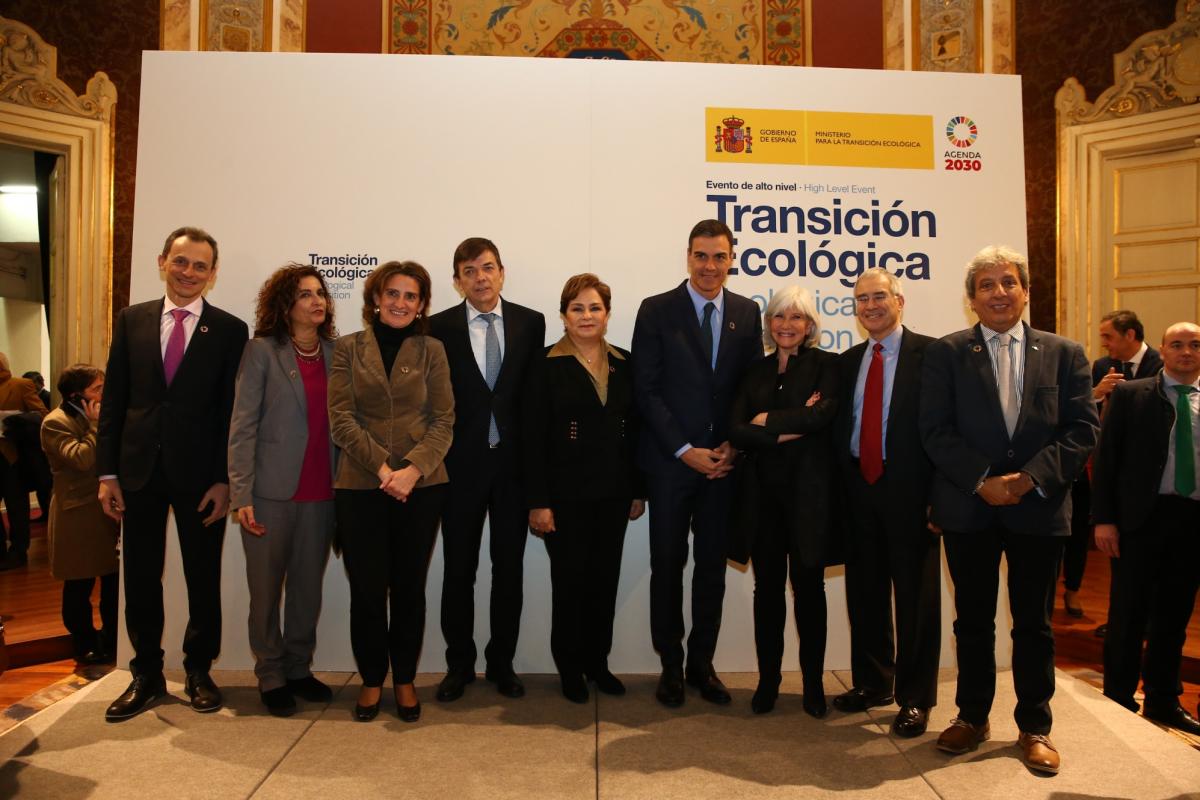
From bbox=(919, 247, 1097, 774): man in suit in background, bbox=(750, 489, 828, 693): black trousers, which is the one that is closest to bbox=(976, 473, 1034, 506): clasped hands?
bbox=(919, 247, 1097, 774): man in suit in background

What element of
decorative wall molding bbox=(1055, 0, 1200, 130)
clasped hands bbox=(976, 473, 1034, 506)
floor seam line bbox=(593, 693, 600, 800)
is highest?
decorative wall molding bbox=(1055, 0, 1200, 130)

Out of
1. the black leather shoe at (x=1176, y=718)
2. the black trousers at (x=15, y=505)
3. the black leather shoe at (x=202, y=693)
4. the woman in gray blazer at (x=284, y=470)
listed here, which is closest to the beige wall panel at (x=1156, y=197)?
the black leather shoe at (x=1176, y=718)

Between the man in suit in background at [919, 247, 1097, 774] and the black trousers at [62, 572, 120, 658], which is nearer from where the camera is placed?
the man in suit in background at [919, 247, 1097, 774]

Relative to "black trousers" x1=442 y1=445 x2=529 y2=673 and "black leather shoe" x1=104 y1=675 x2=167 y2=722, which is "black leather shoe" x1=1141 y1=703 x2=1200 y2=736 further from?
"black leather shoe" x1=104 y1=675 x2=167 y2=722

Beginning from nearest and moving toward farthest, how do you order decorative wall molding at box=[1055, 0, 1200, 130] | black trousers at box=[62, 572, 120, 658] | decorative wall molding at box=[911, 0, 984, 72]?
black trousers at box=[62, 572, 120, 658] → decorative wall molding at box=[1055, 0, 1200, 130] → decorative wall molding at box=[911, 0, 984, 72]

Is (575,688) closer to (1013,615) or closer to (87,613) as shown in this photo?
(1013,615)

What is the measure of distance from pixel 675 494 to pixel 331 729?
4.83 ft

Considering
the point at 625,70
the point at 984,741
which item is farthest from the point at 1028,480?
the point at 625,70

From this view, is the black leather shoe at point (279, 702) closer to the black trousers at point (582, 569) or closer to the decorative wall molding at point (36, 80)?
the black trousers at point (582, 569)

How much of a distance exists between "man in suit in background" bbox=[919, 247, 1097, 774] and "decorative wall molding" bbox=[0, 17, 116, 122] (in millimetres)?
6629

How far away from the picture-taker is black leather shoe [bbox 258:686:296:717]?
3002mm

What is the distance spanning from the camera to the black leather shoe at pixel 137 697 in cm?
295

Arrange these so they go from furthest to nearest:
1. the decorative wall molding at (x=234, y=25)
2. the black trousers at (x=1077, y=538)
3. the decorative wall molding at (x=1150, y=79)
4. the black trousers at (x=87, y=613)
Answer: the decorative wall molding at (x=234, y=25) < the decorative wall molding at (x=1150, y=79) < the black trousers at (x=1077, y=538) < the black trousers at (x=87, y=613)

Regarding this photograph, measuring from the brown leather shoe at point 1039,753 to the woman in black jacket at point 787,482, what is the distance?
26.0 inches
